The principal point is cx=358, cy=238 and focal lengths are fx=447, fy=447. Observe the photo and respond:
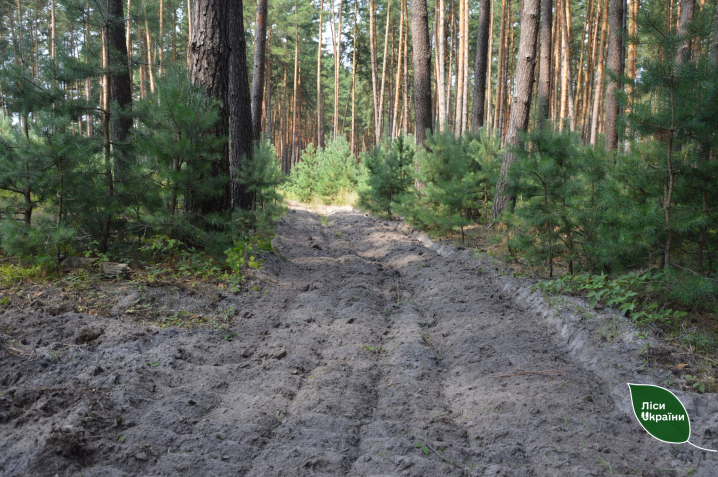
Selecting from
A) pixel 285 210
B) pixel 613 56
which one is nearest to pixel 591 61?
pixel 613 56

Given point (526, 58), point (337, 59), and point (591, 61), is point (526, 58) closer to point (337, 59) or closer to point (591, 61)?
point (591, 61)

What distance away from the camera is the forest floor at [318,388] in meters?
2.29

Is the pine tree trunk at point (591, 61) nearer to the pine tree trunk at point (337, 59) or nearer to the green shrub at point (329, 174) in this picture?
the green shrub at point (329, 174)

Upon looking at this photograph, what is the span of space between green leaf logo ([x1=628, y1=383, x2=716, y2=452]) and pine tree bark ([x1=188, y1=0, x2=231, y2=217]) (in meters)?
5.22

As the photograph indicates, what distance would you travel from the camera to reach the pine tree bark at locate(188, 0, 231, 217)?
620cm

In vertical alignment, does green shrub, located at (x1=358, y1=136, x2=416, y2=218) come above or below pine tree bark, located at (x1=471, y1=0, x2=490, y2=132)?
below

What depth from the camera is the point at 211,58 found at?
6246 mm

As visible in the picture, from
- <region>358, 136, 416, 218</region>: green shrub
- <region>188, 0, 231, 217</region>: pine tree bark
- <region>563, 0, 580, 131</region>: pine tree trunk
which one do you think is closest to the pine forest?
<region>188, 0, 231, 217</region>: pine tree bark

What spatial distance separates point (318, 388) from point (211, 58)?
5063mm

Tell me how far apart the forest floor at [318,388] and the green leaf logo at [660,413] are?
6cm

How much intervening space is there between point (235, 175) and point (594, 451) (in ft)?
25.1

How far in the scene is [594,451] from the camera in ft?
7.78

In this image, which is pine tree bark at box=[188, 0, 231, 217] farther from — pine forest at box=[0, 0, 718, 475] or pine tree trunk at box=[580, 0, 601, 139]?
pine tree trunk at box=[580, 0, 601, 139]

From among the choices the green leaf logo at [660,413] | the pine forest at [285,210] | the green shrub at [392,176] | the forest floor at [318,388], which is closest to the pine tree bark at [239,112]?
the pine forest at [285,210]
